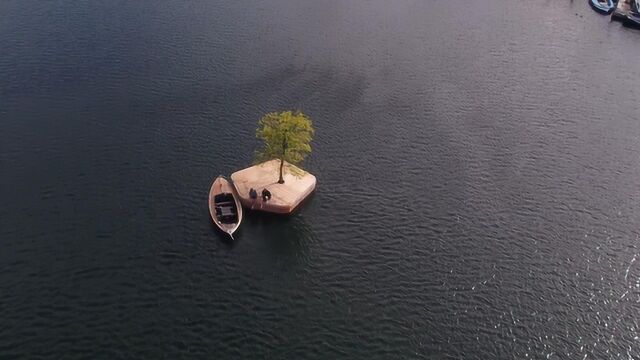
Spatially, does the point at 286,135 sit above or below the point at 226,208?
above

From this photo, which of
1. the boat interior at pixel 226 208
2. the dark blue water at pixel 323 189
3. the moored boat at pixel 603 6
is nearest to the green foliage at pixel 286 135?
the dark blue water at pixel 323 189

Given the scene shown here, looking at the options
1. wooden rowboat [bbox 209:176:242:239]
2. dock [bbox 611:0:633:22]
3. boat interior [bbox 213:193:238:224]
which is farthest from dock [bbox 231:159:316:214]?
dock [bbox 611:0:633:22]

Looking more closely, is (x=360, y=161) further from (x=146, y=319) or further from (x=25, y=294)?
(x=25, y=294)

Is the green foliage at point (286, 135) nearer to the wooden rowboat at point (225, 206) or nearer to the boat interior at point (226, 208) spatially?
the wooden rowboat at point (225, 206)

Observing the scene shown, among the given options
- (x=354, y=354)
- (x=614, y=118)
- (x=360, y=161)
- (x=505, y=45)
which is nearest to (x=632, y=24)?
(x=505, y=45)

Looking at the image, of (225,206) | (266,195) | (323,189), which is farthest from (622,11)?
(225,206)

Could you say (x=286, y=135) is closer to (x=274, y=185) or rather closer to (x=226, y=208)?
(x=274, y=185)
